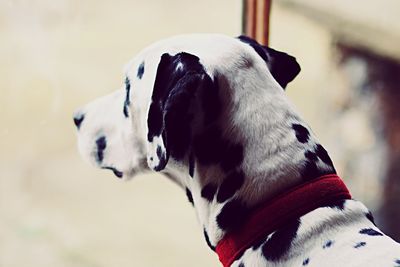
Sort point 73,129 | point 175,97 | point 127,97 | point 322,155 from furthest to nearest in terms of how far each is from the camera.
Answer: point 73,129, point 127,97, point 322,155, point 175,97

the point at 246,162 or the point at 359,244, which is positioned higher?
the point at 246,162

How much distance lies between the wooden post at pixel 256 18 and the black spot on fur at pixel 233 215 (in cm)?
72

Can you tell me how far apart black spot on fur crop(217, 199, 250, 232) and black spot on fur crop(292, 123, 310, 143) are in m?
0.15

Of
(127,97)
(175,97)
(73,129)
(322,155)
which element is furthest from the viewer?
(73,129)

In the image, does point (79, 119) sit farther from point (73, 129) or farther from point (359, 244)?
point (359, 244)

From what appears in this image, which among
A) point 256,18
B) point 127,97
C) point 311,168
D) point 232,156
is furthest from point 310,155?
point 256,18

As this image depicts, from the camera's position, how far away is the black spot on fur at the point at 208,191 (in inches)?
45.6

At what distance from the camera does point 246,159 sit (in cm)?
114

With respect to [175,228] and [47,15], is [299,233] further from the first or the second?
[47,15]

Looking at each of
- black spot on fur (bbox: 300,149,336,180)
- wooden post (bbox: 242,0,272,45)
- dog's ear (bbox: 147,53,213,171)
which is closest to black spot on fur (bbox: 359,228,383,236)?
black spot on fur (bbox: 300,149,336,180)

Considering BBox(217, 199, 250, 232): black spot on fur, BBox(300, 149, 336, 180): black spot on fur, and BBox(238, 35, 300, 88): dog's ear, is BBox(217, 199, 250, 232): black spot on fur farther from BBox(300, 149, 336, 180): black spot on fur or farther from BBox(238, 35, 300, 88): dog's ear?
BBox(238, 35, 300, 88): dog's ear

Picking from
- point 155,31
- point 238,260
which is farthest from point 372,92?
point 238,260

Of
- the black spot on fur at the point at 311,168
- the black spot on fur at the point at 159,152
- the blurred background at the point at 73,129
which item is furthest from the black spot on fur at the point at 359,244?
the blurred background at the point at 73,129

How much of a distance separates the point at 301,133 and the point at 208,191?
0.19m
